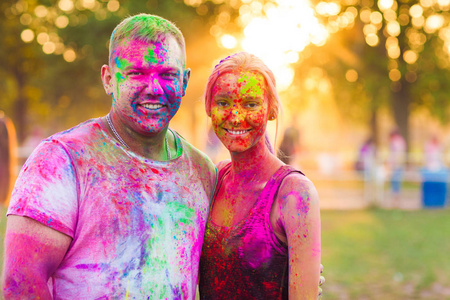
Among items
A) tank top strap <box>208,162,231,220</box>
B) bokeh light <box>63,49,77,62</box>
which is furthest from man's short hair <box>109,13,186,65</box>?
bokeh light <box>63,49,77,62</box>

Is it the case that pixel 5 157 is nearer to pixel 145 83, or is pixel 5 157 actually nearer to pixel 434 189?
pixel 145 83

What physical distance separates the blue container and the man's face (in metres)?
12.8

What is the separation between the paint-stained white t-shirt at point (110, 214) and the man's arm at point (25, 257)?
1.7 inches

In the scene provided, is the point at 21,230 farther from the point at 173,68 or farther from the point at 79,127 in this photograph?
the point at 173,68

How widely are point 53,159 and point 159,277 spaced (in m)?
0.69

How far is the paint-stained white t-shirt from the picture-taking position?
6.85 ft

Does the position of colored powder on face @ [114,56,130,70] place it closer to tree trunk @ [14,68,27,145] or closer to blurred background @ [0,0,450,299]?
blurred background @ [0,0,450,299]

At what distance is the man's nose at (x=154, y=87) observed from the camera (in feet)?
7.65

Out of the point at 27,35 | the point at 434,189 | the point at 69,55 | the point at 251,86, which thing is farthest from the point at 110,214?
the point at 27,35

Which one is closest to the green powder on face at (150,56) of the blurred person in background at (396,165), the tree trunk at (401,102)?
the blurred person in background at (396,165)

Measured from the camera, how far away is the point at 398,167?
1544cm

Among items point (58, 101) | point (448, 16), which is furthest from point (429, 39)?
point (58, 101)

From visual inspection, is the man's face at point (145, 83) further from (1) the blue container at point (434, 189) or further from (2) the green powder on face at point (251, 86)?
(1) the blue container at point (434, 189)

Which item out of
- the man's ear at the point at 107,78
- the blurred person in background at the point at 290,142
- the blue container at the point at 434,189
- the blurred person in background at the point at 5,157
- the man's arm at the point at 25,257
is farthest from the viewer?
the blue container at the point at 434,189
